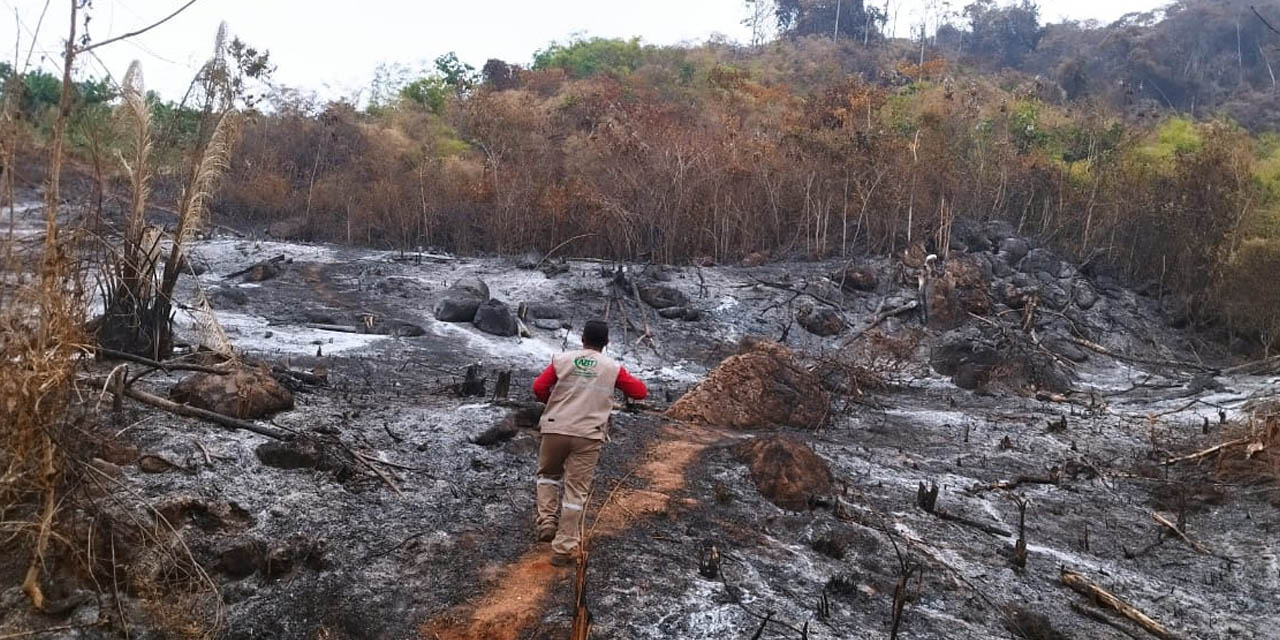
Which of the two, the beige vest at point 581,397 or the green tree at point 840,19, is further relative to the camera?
the green tree at point 840,19

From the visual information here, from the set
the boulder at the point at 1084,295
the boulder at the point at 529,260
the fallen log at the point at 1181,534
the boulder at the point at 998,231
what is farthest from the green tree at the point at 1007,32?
the fallen log at the point at 1181,534

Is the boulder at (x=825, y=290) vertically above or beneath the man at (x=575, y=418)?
beneath

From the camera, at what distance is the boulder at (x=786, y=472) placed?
6.23 m

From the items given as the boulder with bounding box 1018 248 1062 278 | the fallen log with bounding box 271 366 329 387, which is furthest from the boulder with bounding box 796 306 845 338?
the fallen log with bounding box 271 366 329 387

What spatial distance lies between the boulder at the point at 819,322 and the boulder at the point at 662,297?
215 centimetres

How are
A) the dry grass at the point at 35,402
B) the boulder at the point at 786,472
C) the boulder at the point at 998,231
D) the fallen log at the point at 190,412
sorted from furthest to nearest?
1. the boulder at the point at 998,231
2. the boulder at the point at 786,472
3. the fallen log at the point at 190,412
4. the dry grass at the point at 35,402

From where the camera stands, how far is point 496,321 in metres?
13.0

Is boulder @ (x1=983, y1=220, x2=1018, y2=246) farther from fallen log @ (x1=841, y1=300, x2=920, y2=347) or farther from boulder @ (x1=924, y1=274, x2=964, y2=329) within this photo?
fallen log @ (x1=841, y1=300, x2=920, y2=347)

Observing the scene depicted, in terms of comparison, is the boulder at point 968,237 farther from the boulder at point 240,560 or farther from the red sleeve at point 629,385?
the boulder at point 240,560

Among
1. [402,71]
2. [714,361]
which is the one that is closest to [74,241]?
[714,361]

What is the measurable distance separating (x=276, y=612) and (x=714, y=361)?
9.80m

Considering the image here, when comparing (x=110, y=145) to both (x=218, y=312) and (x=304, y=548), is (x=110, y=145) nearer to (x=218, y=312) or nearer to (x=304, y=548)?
(x=304, y=548)

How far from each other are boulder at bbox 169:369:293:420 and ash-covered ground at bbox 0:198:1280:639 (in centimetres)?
19

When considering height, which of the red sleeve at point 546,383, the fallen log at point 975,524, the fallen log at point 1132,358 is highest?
the red sleeve at point 546,383
